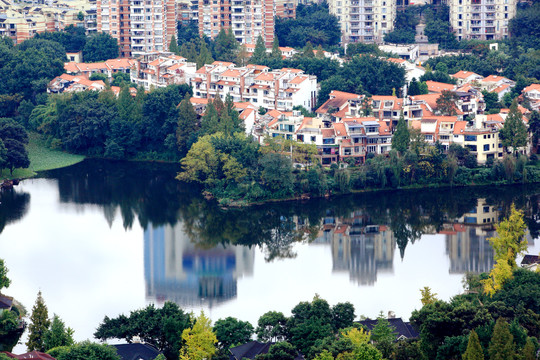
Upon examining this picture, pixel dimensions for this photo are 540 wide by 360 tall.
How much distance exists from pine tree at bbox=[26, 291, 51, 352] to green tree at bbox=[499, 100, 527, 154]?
669 inches

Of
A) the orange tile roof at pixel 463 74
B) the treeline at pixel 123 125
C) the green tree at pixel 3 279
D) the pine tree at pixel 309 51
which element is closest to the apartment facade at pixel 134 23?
the pine tree at pixel 309 51

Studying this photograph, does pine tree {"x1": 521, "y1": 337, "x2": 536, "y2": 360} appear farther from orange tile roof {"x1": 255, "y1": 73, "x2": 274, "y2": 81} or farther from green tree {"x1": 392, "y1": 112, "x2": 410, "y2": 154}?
orange tile roof {"x1": 255, "y1": 73, "x2": 274, "y2": 81}

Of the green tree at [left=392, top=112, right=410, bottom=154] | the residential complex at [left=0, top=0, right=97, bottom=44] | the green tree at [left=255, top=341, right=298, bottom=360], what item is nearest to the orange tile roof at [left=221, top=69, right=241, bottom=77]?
the green tree at [left=392, top=112, right=410, bottom=154]

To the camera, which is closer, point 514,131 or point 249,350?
point 249,350

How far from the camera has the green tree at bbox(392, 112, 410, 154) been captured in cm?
3431

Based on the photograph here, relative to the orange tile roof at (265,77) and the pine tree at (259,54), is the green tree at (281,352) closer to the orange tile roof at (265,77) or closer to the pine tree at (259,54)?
the orange tile roof at (265,77)

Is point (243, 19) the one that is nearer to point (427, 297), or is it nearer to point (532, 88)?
point (532, 88)

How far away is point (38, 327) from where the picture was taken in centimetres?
2208

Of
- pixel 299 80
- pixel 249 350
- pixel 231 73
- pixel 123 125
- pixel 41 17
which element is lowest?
pixel 249 350

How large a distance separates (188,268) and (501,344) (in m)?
9.82

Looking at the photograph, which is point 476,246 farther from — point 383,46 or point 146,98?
point 383,46

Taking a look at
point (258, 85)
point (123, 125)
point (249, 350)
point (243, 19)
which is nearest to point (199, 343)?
point (249, 350)

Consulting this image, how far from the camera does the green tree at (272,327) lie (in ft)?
72.2

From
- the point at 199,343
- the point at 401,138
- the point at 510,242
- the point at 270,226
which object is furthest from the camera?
the point at 401,138
